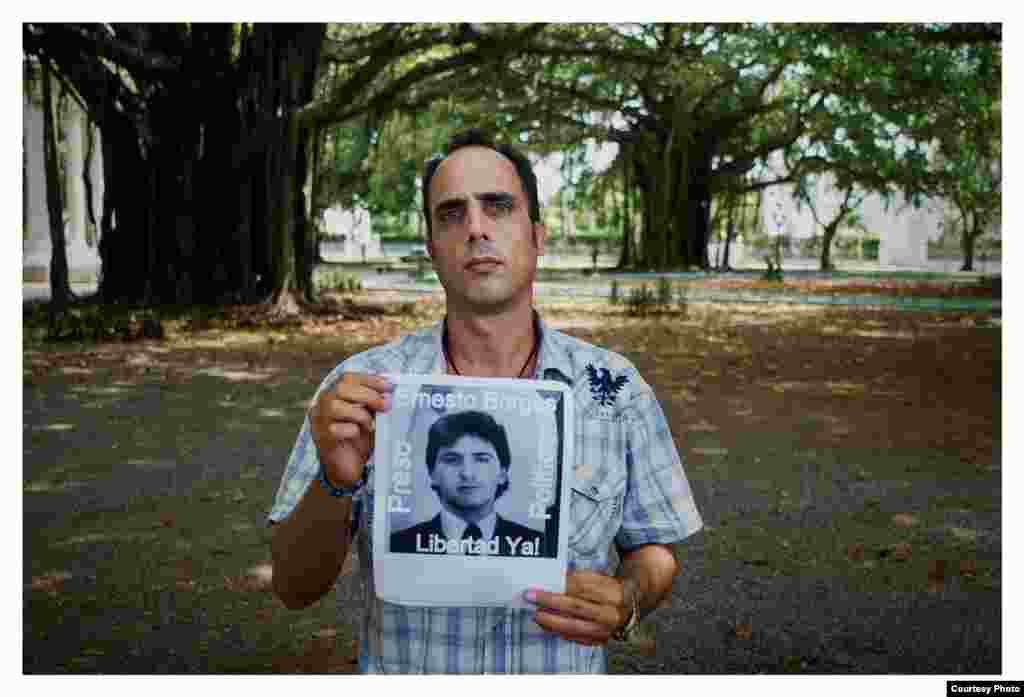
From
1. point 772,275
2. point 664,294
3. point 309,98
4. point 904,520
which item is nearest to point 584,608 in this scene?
point 904,520

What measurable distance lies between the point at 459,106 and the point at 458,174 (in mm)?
12417

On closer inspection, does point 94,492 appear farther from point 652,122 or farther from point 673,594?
point 652,122

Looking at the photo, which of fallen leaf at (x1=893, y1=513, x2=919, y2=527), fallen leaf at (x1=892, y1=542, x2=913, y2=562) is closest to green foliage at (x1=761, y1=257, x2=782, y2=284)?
fallen leaf at (x1=893, y1=513, x2=919, y2=527)

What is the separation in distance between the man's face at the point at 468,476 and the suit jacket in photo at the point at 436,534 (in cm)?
3

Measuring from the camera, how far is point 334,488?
50.1 inches

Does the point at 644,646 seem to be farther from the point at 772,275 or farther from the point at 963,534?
the point at 772,275

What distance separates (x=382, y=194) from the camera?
17.5 metres

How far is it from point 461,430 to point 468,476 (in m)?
0.06

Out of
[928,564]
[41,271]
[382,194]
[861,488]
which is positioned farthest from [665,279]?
[928,564]

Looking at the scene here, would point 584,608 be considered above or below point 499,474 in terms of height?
below

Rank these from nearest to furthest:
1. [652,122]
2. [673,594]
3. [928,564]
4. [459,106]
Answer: [673,594] → [928,564] → [459,106] → [652,122]

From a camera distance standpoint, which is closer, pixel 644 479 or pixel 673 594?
pixel 644 479

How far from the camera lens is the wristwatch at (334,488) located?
4.17 feet

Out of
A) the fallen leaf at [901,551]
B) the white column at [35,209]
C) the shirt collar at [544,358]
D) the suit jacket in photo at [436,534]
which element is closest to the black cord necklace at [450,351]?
the shirt collar at [544,358]
